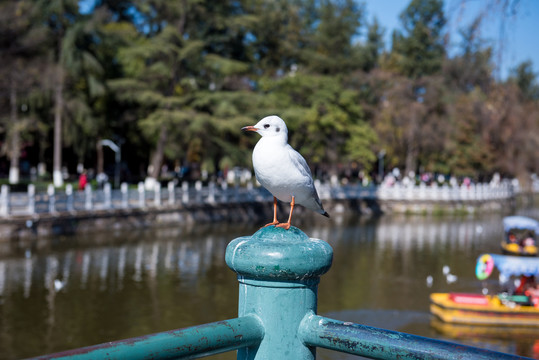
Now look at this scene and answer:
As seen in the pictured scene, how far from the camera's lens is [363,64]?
148 ft

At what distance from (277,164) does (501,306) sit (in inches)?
411

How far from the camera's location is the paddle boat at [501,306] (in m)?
11.7

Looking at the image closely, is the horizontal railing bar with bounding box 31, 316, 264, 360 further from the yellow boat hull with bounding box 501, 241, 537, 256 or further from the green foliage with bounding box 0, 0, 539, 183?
the green foliage with bounding box 0, 0, 539, 183

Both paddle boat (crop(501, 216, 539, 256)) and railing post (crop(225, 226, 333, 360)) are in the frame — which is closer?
railing post (crop(225, 226, 333, 360))

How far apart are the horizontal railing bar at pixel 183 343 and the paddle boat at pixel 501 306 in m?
10.9

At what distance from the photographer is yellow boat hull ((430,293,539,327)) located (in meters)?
11.6

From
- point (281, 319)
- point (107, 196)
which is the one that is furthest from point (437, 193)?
point (281, 319)

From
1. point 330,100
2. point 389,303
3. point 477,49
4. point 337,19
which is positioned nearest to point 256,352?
point 477,49

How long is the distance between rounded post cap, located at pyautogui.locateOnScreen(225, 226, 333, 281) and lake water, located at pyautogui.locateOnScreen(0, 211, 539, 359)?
8297 millimetres

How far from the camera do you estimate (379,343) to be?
166 cm

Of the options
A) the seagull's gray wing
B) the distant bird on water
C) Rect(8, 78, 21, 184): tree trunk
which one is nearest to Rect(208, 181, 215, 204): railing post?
Rect(8, 78, 21, 184): tree trunk

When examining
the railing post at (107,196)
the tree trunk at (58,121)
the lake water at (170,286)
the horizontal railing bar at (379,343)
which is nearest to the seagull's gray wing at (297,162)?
→ the horizontal railing bar at (379,343)

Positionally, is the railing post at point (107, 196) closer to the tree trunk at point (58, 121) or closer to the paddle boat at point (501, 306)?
the tree trunk at point (58, 121)

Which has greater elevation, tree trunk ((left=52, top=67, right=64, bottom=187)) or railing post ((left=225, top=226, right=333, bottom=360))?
tree trunk ((left=52, top=67, right=64, bottom=187))
